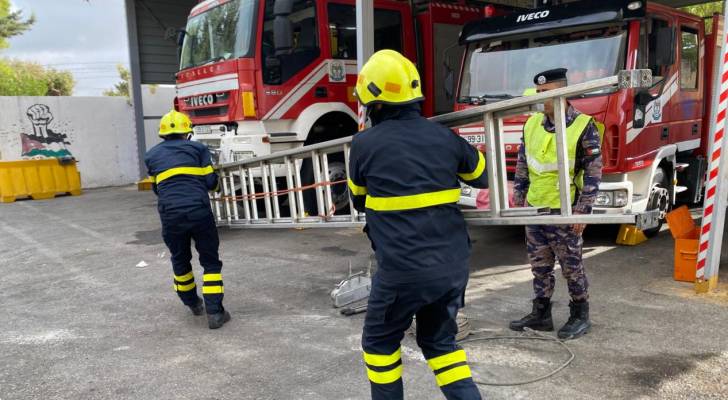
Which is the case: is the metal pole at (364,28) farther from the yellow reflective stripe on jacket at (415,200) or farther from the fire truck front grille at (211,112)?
the yellow reflective stripe on jacket at (415,200)

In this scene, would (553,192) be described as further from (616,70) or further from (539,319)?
(616,70)

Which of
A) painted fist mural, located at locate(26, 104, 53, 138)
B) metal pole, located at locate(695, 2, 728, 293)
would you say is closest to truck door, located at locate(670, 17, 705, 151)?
metal pole, located at locate(695, 2, 728, 293)

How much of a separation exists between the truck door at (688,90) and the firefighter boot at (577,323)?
336 centimetres

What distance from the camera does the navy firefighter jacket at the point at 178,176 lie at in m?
4.19

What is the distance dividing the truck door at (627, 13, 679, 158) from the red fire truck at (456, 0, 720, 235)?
0.01 m

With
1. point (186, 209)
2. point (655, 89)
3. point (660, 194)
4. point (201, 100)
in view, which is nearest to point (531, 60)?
point (655, 89)

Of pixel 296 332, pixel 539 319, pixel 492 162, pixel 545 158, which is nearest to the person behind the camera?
pixel 492 162

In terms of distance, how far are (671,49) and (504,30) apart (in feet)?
5.38

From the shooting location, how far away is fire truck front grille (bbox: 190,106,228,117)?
737 centimetres

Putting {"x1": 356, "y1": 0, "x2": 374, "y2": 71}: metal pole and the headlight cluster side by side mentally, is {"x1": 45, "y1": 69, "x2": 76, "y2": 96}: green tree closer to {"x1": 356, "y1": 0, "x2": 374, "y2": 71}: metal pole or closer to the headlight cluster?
{"x1": 356, "y1": 0, "x2": 374, "y2": 71}: metal pole

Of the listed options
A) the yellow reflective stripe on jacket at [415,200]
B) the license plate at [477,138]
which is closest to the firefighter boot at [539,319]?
the yellow reflective stripe on jacket at [415,200]

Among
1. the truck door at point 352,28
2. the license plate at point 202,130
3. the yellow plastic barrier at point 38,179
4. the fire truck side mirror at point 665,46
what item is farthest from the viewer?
the yellow plastic barrier at point 38,179

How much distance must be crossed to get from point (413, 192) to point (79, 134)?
13472mm

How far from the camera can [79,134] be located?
13633mm
